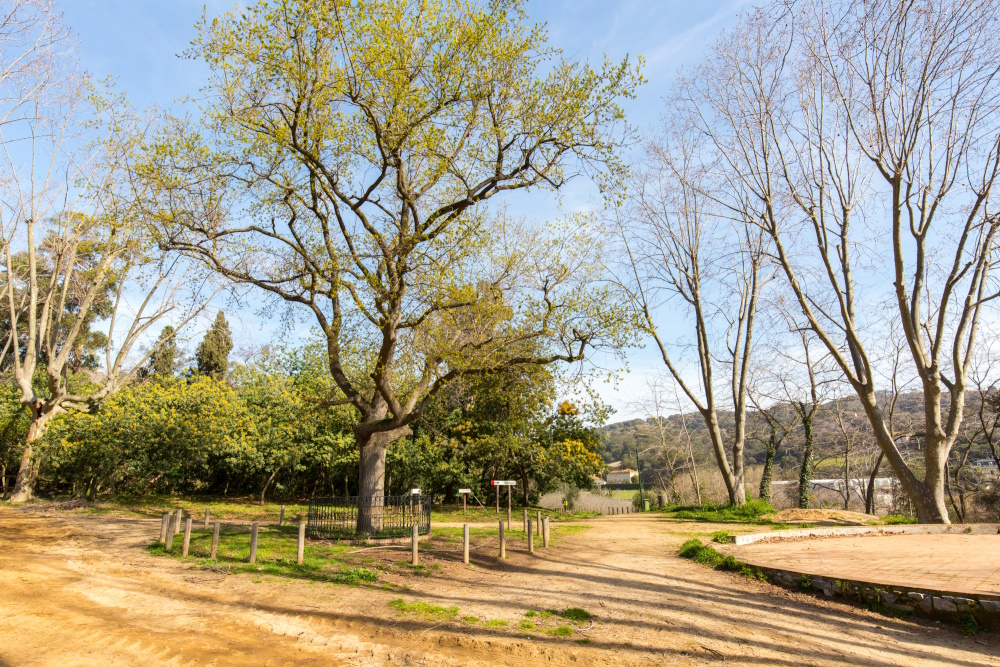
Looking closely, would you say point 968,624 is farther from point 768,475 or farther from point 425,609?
point 768,475

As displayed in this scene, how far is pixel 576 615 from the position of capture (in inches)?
250

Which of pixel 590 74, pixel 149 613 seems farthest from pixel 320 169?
pixel 149 613

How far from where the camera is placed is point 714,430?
63.9ft

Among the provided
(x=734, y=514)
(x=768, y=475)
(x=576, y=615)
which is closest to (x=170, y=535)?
(x=576, y=615)

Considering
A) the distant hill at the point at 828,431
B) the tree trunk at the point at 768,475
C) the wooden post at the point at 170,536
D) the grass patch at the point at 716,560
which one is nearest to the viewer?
the grass patch at the point at 716,560

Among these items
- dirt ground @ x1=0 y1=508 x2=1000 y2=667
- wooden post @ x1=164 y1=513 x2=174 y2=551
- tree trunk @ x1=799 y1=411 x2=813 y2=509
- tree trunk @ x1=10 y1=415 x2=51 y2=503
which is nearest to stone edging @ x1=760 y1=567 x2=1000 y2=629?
dirt ground @ x1=0 y1=508 x2=1000 y2=667

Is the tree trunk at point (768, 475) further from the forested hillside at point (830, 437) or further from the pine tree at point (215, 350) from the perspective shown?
the pine tree at point (215, 350)

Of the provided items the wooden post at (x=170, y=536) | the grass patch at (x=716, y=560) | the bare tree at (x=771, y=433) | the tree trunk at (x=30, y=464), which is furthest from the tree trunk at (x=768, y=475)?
the tree trunk at (x=30, y=464)

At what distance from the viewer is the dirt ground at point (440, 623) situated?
16.7ft

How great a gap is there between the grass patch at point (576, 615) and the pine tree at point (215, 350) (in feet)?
131

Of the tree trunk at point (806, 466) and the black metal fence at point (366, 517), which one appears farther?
the tree trunk at point (806, 466)

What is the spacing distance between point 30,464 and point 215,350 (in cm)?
2275

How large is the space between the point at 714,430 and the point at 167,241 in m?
17.4

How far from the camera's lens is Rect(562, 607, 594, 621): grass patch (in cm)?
629
